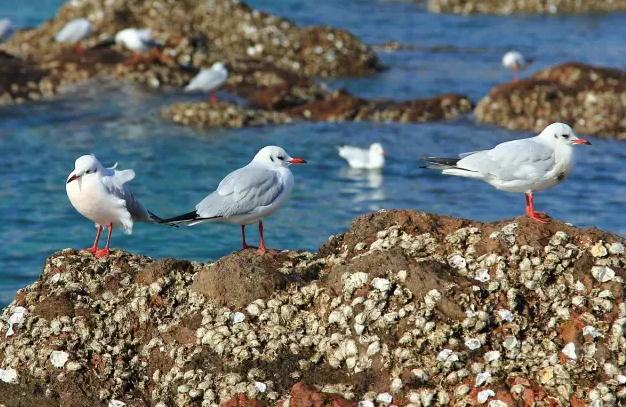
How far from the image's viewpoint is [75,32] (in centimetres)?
2592

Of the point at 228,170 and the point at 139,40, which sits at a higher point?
the point at 139,40

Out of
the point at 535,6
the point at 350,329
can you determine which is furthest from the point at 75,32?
the point at 350,329

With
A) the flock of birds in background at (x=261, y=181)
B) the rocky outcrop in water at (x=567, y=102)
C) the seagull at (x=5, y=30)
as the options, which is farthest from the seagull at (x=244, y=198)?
the seagull at (x=5, y=30)

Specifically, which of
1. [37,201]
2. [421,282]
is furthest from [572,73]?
[421,282]

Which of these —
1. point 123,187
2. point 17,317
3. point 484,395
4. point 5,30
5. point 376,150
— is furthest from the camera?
point 5,30

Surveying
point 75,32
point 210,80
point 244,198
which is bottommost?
point 210,80

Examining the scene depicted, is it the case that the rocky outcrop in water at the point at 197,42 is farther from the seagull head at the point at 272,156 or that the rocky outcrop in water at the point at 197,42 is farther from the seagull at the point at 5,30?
the seagull head at the point at 272,156

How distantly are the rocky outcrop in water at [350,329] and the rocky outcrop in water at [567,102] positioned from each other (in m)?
13.2

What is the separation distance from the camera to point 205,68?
2509 centimetres

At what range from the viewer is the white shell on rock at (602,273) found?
8.33 m

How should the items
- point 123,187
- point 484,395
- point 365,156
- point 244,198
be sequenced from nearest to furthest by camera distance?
1. point 484,395
2. point 244,198
3. point 123,187
4. point 365,156

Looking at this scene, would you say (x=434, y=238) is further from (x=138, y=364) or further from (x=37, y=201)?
(x=37, y=201)

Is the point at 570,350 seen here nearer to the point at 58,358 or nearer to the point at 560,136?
the point at 560,136

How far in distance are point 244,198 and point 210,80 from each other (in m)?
13.5
